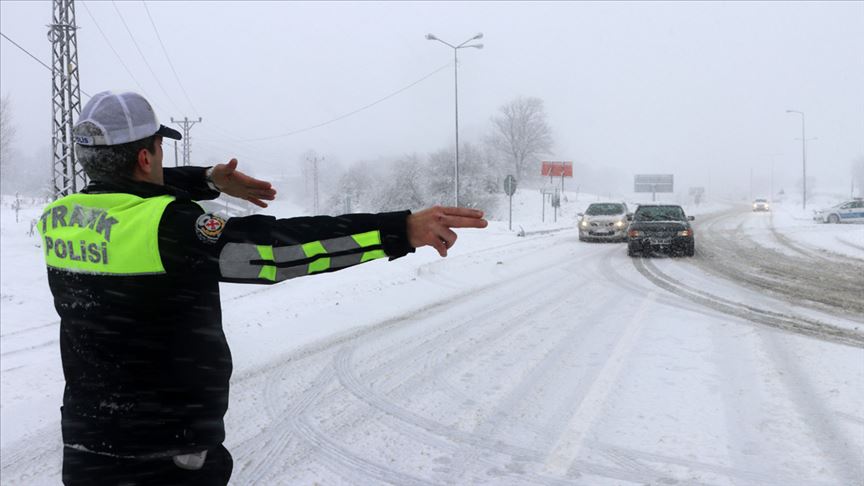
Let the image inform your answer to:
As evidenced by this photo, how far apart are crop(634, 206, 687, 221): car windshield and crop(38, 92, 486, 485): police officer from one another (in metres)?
16.9

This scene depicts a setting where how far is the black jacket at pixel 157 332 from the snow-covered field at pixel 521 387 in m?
1.91

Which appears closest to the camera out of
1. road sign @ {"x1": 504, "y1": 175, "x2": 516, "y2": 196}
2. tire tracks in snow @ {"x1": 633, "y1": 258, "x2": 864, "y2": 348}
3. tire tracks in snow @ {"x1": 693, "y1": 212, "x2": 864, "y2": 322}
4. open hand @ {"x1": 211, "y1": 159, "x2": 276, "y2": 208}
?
open hand @ {"x1": 211, "y1": 159, "x2": 276, "y2": 208}

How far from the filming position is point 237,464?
Answer: 11.6 ft

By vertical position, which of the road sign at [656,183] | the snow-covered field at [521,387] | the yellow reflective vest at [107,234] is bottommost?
the snow-covered field at [521,387]

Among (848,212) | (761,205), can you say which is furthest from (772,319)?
(761,205)

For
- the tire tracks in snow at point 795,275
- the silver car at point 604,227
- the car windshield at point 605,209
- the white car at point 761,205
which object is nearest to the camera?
the tire tracks in snow at point 795,275

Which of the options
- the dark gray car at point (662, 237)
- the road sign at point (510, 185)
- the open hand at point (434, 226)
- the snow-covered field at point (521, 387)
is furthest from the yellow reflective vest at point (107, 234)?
the road sign at point (510, 185)

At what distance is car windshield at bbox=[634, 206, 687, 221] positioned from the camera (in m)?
17.2

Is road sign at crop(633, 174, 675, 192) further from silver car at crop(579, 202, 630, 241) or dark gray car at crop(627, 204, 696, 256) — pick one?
dark gray car at crop(627, 204, 696, 256)

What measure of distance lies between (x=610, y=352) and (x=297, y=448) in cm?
354

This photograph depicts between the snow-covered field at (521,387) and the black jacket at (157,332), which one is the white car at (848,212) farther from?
the black jacket at (157,332)

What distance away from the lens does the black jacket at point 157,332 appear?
58.5 inches

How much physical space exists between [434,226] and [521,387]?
11.9 ft

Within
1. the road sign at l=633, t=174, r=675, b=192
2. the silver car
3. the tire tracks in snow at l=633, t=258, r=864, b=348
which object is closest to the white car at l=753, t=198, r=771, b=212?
the road sign at l=633, t=174, r=675, b=192
